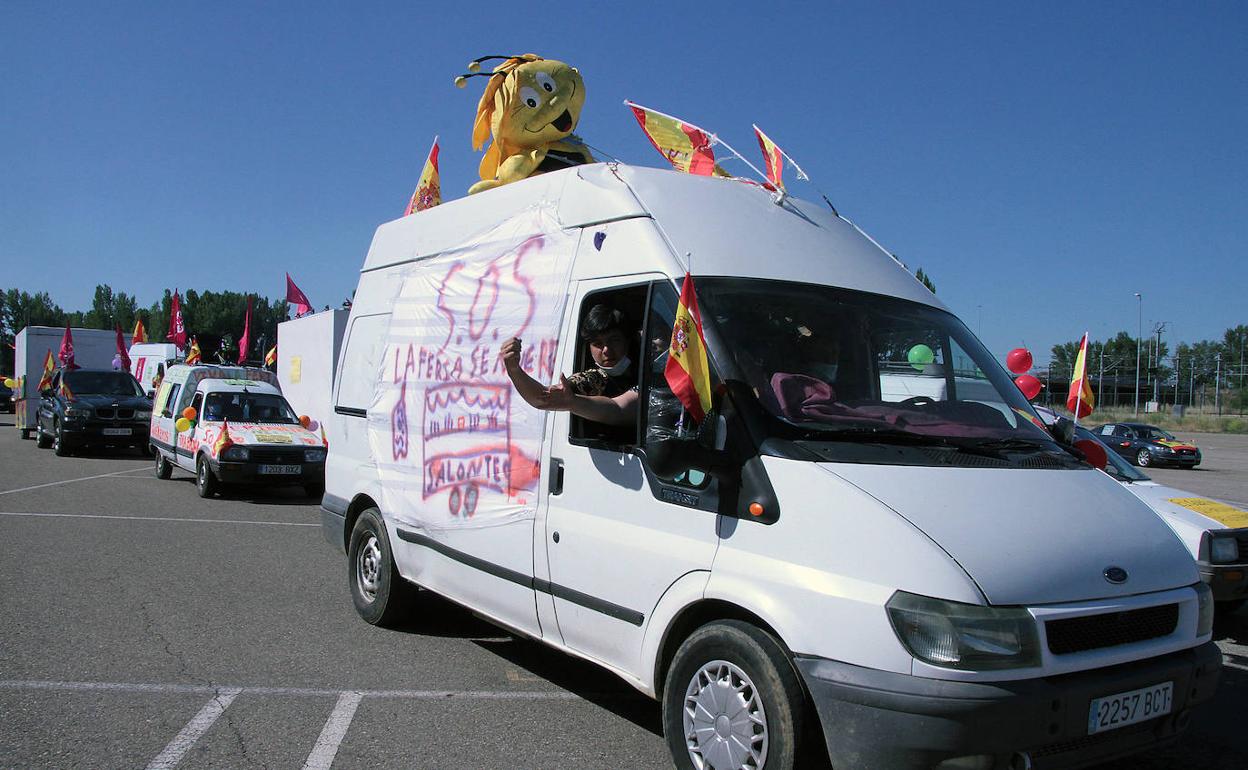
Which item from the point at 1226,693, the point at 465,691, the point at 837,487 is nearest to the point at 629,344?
the point at 837,487

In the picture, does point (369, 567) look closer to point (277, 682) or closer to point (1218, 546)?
point (277, 682)

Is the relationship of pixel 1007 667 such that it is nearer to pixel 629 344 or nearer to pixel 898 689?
pixel 898 689

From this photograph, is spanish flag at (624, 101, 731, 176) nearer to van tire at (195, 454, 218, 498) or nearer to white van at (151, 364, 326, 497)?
white van at (151, 364, 326, 497)

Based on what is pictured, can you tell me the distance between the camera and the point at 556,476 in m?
4.49

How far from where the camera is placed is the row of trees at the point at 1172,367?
70875mm

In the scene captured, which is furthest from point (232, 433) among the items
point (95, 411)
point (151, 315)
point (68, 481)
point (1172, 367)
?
point (151, 315)

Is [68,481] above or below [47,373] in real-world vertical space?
below

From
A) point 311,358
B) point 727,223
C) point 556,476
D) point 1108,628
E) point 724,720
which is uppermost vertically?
point 727,223

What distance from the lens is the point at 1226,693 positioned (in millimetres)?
5328

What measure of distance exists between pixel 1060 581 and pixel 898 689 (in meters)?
0.70

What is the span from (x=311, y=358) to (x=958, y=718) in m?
19.6

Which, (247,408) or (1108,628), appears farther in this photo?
(247,408)

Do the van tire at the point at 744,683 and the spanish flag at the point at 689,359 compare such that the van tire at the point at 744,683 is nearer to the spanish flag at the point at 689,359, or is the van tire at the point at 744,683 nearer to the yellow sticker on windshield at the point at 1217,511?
the spanish flag at the point at 689,359

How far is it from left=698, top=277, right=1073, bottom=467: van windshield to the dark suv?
20.1 metres
